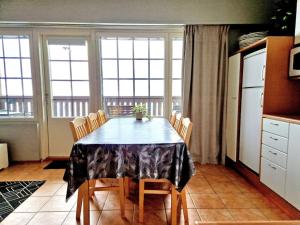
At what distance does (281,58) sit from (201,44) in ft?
4.06

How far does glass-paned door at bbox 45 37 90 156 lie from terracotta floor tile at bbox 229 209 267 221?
2.69 metres

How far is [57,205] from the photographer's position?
2031 mm

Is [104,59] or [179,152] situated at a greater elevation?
[104,59]

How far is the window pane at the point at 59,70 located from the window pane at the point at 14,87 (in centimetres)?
56

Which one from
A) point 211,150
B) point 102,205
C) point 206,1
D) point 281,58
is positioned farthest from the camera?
point 211,150

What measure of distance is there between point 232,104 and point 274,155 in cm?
111

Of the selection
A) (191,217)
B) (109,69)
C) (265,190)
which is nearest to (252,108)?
(265,190)

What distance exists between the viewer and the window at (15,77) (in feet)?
10.6

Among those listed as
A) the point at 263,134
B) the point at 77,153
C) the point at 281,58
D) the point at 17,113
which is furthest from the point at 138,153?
the point at 17,113

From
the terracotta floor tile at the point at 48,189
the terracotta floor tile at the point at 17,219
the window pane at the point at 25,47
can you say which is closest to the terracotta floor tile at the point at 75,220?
the terracotta floor tile at the point at 17,219

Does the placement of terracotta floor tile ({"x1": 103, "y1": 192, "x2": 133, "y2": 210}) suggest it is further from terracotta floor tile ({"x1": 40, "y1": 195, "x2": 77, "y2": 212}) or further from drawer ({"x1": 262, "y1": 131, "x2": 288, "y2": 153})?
drawer ({"x1": 262, "y1": 131, "x2": 288, "y2": 153})

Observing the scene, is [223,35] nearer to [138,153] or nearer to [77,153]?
[138,153]

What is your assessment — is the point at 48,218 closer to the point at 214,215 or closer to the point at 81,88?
the point at 214,215

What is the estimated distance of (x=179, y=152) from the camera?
5.03ft
